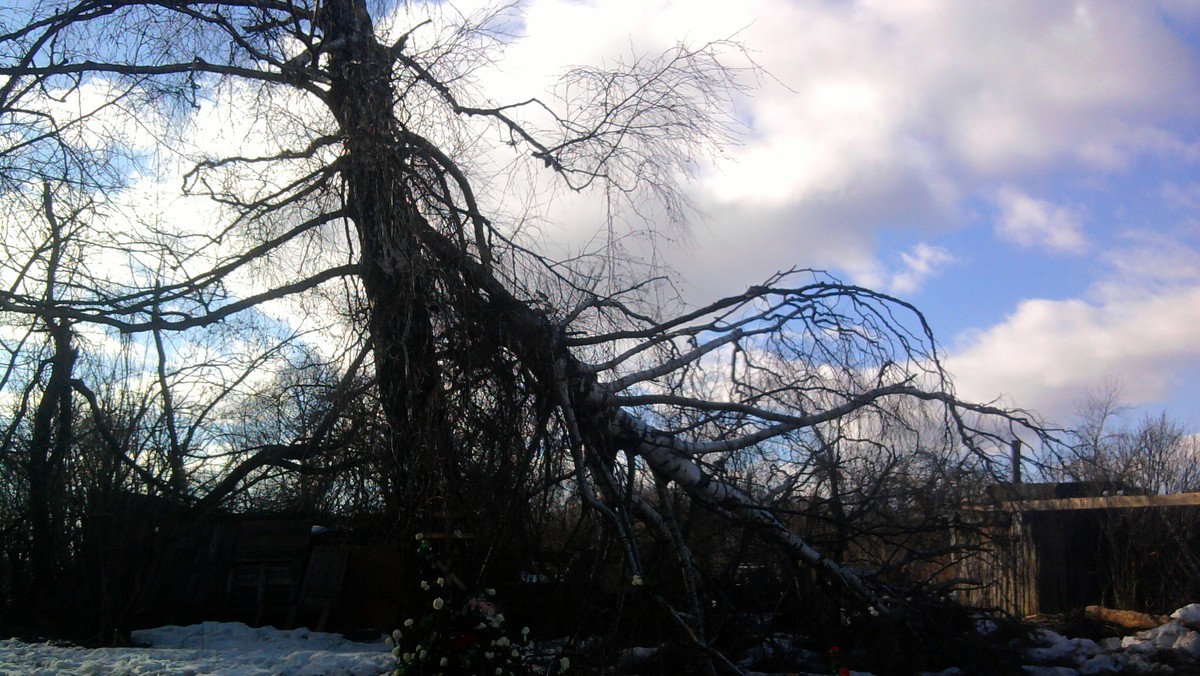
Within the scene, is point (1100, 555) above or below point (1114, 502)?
below

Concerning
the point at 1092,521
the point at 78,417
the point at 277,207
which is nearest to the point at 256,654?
the point at 277,207

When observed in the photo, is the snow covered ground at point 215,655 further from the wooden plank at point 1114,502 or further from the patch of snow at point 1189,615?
the wooden plank at point 1114,502

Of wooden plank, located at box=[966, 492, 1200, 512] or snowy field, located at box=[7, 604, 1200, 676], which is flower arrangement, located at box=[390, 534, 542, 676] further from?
wooden plank, located at box=[966, 492, 1200, 512]

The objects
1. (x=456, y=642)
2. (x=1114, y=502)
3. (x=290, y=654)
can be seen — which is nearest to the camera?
(x=456, y=642)

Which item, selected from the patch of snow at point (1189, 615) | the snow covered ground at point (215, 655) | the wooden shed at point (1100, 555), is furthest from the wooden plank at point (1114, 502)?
the snow covered ground at point (215, 655)

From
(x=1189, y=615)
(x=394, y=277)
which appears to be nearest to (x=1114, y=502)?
(x=1189, y=615)

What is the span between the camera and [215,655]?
8562 millimetres

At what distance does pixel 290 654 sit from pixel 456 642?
3362 mm

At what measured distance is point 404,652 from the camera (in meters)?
6.21

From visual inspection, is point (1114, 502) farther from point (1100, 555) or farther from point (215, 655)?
point (215, 655)

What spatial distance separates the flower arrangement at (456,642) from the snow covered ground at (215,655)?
1.63m

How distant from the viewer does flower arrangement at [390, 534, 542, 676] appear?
238 inches

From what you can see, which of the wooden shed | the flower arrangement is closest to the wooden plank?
the wooden shed

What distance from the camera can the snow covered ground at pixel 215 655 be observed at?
24.9 ft
